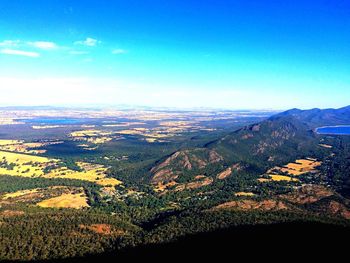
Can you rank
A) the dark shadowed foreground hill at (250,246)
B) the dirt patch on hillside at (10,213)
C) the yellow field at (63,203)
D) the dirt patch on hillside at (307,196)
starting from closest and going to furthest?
the dark shadowed foreground hill at (250,246) < the dirt patch on hillside at (10,213) < the dirt patch on hillside at (307,196) < the yellow field at (63,203)

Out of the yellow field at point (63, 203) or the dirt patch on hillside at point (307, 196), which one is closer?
the dirt patch on hillside at point (307, 196)

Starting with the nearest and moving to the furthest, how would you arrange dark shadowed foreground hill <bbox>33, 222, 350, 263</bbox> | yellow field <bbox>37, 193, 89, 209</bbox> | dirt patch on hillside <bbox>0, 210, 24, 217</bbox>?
dark shadowed foreground hill <bbox>33, 222, 350, 263</bbox> < dirt patch on hillside <bbox>0, 210, 24, 217</bbox> < yellow field <bbox>37, 193, 89, 209</bbox>

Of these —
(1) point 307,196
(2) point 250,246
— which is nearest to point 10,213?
(2) point 250,246

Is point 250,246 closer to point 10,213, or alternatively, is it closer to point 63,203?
point 10,213

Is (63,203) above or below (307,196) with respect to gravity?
below

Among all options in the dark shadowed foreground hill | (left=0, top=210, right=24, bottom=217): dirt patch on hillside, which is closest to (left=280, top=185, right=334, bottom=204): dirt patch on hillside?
the dark shadowed foreground hill

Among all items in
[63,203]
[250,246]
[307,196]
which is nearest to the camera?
[250,246]

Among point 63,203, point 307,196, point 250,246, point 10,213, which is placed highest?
point 307,196

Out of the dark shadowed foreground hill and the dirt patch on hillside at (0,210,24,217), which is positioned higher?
the dark shadowed foreground hill

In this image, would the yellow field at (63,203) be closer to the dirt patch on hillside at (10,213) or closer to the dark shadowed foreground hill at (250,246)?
the dirt patch on hillside at (10,213)

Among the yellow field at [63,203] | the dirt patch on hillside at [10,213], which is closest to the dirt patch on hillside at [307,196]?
the yellow field at [63,203]

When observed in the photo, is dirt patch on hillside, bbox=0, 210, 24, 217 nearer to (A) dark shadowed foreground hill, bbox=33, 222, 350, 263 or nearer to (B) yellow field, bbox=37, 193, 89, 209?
(B) yellow field, bbox=37, 193, 89, 209

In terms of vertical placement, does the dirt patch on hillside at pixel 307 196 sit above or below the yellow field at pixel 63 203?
above
